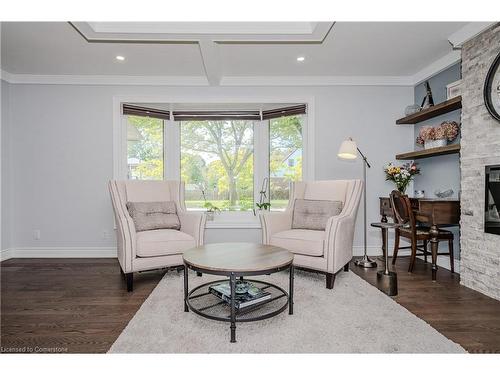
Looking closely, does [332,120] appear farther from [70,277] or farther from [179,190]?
[70,277]

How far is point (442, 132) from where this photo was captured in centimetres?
350

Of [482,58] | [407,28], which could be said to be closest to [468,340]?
[482,58]

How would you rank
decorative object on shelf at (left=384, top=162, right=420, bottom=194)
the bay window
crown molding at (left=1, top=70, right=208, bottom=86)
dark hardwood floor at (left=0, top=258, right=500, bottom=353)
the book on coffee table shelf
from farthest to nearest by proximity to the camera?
the bay window
crown molding at (left=1, top=70, right=208, bottom=86)
decorative object on shelf at (left=384, top=162, right=420, bottom=194)
the book on coffee table shelf
dark hardwood floor at (left=0, top=258, right=500, bottom=353)

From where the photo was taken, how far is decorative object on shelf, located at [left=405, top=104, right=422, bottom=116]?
3.98m

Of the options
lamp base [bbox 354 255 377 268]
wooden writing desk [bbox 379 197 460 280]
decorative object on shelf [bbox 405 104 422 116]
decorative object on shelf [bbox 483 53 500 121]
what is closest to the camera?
decorative object on shelf [bbox 483 53 500 121]

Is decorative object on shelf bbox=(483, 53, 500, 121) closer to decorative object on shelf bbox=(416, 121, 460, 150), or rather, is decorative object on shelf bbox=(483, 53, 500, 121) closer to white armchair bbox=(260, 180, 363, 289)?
decorative object on shelf bbox=(416, 121, 460, 150)

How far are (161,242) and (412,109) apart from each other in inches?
135

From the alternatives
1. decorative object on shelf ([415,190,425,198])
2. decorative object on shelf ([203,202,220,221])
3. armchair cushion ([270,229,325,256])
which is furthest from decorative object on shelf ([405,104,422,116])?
decorative object on shelf ([203,202,220,221])

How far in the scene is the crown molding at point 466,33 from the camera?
2781 millimetres

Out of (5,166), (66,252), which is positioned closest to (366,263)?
(66,252)

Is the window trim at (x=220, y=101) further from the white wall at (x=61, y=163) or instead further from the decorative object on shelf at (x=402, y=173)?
the decorative object on shelf at (x=402, y=173)

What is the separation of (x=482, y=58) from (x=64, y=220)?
506 centimetres

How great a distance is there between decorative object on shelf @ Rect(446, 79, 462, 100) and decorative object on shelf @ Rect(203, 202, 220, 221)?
325cm

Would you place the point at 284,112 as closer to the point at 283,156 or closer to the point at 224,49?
the point at 283,156
